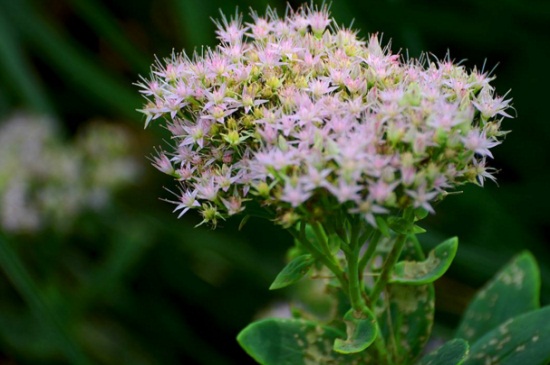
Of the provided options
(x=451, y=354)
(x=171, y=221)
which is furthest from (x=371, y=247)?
(x=171, y=221)

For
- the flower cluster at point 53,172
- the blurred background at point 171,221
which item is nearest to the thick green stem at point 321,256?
the blurred background at point 171,221

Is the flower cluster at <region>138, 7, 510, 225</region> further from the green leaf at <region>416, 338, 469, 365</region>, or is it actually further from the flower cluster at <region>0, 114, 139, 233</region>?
the flower cluster at <region>0, 114, 139, 233</region>

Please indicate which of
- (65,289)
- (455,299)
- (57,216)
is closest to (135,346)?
(65,289)

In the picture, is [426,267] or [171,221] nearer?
[426,267]

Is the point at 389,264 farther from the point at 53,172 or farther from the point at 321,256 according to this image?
the point at 53,172

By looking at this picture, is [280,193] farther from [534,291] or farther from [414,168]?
[534,291]
